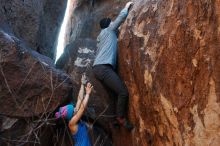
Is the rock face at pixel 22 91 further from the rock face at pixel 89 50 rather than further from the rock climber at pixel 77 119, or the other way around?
the rock face at pixel 89 50

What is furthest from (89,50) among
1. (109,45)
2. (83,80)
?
(109,45)

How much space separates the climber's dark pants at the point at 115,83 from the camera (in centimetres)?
597

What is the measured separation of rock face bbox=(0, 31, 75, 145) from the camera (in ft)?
20.4

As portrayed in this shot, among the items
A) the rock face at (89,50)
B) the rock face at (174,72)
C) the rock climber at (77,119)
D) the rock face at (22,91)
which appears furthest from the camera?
the rock face at (89,50)

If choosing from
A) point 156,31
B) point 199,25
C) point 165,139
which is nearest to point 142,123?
point 165,139

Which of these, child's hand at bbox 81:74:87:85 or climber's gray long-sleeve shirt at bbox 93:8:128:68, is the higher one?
climber's gray long-sleeve shirt at bbox 93:8:128:68

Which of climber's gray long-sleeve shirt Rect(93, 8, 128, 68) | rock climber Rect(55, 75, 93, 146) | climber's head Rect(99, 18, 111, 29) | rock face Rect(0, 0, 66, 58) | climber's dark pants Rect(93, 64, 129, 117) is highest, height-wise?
rock face Rect(0, 0, 66, 58)

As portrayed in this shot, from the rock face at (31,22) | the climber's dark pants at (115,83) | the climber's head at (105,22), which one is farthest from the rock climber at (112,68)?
the rock face at (31,22)

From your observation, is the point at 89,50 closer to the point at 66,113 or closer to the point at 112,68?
the point at 112,68

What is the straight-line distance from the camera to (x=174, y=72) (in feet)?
16.5

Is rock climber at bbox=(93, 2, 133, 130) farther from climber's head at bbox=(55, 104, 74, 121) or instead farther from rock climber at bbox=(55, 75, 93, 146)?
climber's head at bbox=(55, 104, 74, 121)

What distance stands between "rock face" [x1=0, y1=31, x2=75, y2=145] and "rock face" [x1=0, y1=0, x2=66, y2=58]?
81 cm

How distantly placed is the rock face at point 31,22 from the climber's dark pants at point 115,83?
80.4 inches

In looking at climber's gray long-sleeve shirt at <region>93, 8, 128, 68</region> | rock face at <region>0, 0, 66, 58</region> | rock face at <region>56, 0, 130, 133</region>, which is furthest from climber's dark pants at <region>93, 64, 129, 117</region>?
rock face at <region>0, 0, 66, 58</region>
